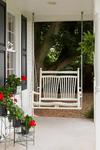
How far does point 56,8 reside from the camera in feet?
23.4

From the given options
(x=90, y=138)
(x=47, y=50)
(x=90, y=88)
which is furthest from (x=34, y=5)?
(x=90, y=88)

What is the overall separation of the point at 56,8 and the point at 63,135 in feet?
9.07

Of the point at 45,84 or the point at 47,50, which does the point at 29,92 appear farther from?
the point at 47,50

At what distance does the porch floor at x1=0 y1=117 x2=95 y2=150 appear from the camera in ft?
16.7

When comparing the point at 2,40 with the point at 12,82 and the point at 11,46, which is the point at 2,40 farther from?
the point at 11,46

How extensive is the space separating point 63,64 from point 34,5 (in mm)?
5356

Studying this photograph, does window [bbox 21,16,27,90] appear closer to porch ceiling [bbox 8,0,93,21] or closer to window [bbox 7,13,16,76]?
porch ceiling [bbox 8,0,93,21]

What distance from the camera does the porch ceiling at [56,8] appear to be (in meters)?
6.54

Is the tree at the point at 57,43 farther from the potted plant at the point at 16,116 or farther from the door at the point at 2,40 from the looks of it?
the potted plant at the point at 16,116

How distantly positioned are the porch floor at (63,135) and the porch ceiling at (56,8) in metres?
2.46

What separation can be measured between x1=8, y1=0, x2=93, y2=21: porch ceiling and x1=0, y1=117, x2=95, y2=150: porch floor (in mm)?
2464

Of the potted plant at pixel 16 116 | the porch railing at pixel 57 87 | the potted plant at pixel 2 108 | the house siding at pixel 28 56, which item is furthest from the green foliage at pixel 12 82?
the porch railing at pixel 57 87

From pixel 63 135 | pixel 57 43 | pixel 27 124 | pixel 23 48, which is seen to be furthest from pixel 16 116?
pixel 57 43

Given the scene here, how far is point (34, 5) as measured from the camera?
691 centimetres
